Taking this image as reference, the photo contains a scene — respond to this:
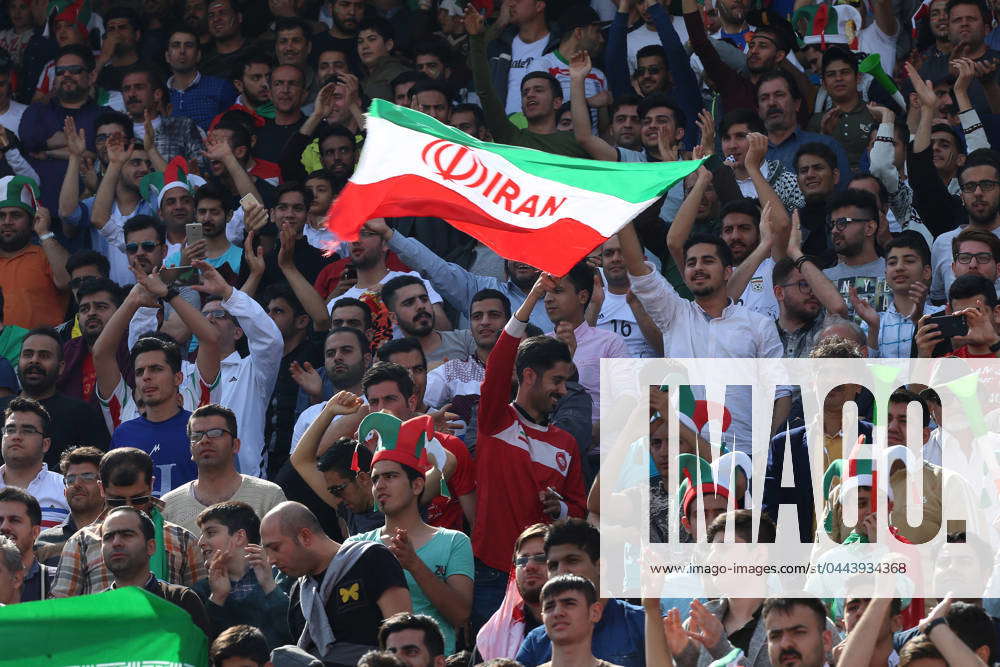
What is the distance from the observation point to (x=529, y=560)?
851cm

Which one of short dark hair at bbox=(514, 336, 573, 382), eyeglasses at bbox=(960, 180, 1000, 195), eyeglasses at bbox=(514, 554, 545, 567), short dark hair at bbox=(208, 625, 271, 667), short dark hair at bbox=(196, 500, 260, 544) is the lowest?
short dark hair at bbox=(208, 625, 271, 667)

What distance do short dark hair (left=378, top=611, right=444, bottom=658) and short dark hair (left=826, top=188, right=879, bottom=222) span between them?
15.0ft

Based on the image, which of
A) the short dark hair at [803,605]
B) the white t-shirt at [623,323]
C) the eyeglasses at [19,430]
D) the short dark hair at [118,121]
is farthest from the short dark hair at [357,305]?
the short dark hair at [803,605]

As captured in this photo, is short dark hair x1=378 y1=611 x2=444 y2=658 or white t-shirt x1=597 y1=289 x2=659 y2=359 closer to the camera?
short dark hair x1=378 y1=611 x2=444 y2=658

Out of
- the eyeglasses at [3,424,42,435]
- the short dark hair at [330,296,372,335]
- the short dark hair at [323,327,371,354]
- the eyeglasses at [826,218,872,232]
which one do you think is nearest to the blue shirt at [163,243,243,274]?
the short dark hair at [330,296,372,335]

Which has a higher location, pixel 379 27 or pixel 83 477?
pixel 379 27

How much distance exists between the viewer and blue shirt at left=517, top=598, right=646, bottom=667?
8094mm

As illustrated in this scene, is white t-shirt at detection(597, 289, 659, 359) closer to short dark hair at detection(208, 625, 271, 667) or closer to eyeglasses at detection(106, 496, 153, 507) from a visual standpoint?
eyeglasses at detection(106, 496, 153, 507)

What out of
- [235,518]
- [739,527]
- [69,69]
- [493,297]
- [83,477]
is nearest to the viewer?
[739,527]

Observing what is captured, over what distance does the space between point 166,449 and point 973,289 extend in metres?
4.34

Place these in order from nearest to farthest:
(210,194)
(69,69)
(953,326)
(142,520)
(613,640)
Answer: (613,640)
(142,520)
(953,326)
(210,194)
(69,69)

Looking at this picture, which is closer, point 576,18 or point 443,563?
point 443,563

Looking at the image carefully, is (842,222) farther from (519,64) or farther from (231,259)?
(231,259)

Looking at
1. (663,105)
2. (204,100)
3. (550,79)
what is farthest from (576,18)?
(204,100)
